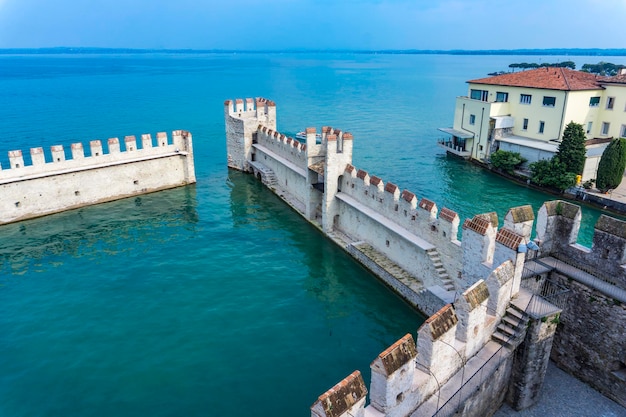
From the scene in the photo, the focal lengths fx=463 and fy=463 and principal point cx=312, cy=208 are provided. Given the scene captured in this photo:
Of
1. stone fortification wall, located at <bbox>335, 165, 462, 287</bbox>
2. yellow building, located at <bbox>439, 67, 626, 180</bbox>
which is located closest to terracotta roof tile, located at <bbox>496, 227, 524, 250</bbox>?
stone fortification wall, located at <bbox>335, 165, 462, 287</bbox>

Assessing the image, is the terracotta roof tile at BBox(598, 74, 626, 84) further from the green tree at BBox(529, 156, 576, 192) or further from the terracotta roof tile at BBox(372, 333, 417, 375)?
the terracotta roof tile at BBox(372, 333, 417, 375)

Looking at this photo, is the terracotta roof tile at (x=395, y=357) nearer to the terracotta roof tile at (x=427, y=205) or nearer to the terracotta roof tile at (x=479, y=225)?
the terracotta roof tile at (x=479, y=225)

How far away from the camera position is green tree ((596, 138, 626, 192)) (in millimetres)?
26641

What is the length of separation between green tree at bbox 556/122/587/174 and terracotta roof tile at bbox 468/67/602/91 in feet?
16.1

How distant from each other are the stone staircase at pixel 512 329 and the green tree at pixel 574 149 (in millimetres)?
21129

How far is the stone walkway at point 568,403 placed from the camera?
11.8 m

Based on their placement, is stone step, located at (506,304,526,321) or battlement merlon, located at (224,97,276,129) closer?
stone step, located at (506,304,526,321)

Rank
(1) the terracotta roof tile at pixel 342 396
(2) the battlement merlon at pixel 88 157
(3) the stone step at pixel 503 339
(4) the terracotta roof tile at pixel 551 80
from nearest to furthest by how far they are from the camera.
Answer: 1. (1) the terracotta roof tile at pixel 342 396
2. (3) the stone step at pixel 503 339
3. (2) the battlement merlon at pixel 88 157
4. (4) the terracotta roof tile at pixel 551 80

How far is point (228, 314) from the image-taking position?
16688mm

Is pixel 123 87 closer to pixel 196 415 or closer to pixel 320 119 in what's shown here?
pixel 320 119

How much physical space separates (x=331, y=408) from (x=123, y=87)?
106 meters

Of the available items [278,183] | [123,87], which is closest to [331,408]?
[278,183]

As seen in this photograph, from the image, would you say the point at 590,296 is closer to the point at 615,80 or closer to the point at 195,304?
the point at 195,304

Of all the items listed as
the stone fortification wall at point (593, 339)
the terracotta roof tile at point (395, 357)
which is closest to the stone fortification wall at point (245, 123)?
the stone fortification wall at point (593, 339)
